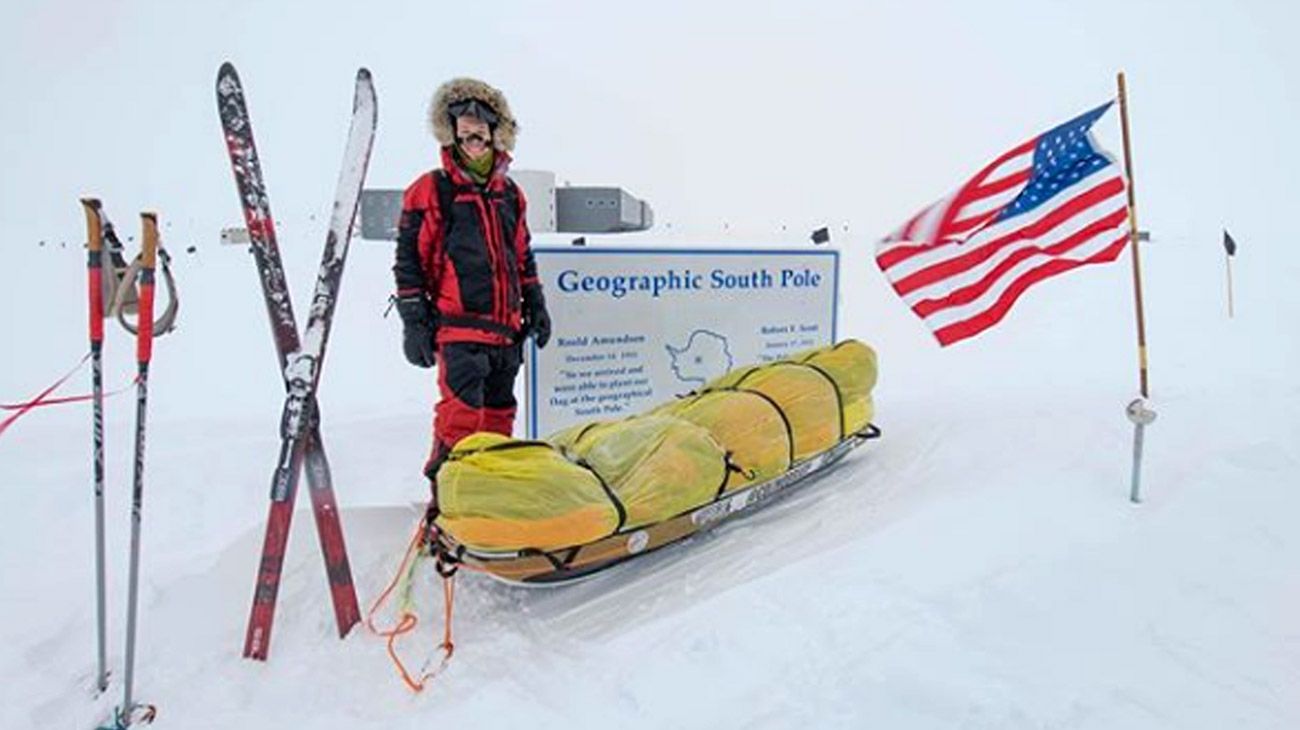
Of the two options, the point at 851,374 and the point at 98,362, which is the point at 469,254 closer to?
the point at 98,362

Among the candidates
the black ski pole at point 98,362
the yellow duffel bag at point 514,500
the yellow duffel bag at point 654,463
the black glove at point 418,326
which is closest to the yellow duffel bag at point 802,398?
the yellow duffel bag at point 654,463

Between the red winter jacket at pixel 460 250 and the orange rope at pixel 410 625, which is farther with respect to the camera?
the red winter jacket at pixel 460 250

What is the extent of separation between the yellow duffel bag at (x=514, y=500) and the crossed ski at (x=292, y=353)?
49 centimetres

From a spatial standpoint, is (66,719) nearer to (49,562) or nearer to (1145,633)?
(49,562)

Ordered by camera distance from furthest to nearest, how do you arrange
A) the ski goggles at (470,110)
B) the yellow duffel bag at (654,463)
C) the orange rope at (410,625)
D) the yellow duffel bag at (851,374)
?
1. the yellow duffel bag at (851,374)
2. the ski goggles at (470,110)
3. the yellow duffel bag at (654,463)
4. the orange rope at (410,625)

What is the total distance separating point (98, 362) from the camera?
235 cm

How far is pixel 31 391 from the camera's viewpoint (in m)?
6.59

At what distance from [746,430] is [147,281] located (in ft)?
7.66

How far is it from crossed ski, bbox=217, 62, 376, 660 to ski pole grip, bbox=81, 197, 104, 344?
435mm

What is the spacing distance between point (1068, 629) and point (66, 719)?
3.02 m

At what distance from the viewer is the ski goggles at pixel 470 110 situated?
10.6 ft

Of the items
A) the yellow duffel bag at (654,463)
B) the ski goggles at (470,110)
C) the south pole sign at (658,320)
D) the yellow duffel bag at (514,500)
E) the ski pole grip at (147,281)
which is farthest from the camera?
the south pole sign at (658,320)

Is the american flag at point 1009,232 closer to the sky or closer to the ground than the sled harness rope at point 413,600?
closer to the sky

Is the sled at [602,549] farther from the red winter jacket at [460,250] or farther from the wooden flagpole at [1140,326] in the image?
the wooden flagpole at [1140,326]
